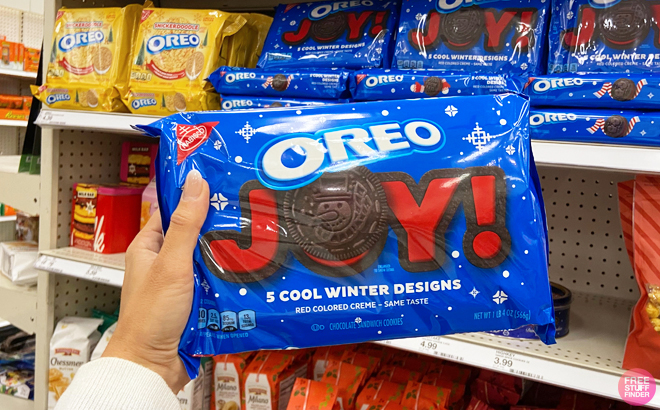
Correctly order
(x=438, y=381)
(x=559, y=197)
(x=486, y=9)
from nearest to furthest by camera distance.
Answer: (x=486, y=9), (x=438, y=381), (x=559, y=197)

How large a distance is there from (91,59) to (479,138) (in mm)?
1309

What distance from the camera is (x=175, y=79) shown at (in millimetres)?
1523

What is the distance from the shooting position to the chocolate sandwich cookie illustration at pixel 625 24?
1.18m

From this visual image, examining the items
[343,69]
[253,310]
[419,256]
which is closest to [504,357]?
[419,256]

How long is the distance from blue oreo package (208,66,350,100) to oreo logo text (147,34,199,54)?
0.15m

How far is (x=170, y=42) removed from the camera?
154 centimetres

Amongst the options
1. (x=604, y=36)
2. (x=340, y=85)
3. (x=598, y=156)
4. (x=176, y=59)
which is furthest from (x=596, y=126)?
(x=176, y=59)

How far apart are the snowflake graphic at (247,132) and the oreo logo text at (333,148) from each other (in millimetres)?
30

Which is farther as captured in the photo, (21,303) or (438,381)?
(21,303)

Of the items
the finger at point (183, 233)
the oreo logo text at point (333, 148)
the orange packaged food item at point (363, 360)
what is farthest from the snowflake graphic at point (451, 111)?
the orange packaged food item at point (363, 360)

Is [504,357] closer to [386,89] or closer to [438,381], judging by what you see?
[438,381]

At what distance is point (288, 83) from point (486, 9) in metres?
0.54

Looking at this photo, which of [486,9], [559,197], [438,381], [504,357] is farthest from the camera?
[559,197]

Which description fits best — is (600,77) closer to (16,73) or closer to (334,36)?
(334,36)
